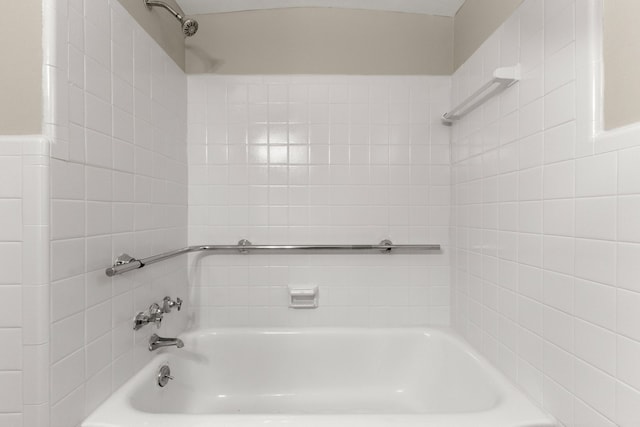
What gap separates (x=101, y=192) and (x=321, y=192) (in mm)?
1020

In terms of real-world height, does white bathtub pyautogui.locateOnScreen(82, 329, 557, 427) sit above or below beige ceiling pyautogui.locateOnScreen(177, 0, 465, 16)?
below

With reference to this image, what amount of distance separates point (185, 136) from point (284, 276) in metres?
0.89

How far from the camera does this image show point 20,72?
0.91 m

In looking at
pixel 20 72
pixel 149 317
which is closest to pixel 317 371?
pixel 149 317

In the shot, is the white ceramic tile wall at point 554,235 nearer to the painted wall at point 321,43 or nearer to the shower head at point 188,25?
the painted wall at point 321,43

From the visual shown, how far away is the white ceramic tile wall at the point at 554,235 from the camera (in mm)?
809

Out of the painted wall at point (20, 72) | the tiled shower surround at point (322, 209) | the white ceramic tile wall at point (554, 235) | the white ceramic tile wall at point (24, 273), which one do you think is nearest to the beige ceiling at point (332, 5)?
the tiled shower surround at point (322, 209)

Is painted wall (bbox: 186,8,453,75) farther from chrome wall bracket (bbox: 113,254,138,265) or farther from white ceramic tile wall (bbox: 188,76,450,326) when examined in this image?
chrome wall bracket (bbox: 113,254,138,265)

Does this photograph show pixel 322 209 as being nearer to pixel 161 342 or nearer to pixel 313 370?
pixel 313 370

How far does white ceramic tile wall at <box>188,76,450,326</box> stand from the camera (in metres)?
1.86

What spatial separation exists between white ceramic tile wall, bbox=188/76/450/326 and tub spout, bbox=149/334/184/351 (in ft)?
1.31

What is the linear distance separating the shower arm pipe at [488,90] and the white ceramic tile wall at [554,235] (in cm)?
3

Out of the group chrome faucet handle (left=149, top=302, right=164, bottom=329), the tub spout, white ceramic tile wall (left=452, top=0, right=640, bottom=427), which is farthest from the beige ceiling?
the tub spout

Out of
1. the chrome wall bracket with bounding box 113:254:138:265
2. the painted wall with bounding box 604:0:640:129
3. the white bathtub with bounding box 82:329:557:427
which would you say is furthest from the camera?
the white bathtub with bounding box 82:329:557:427
